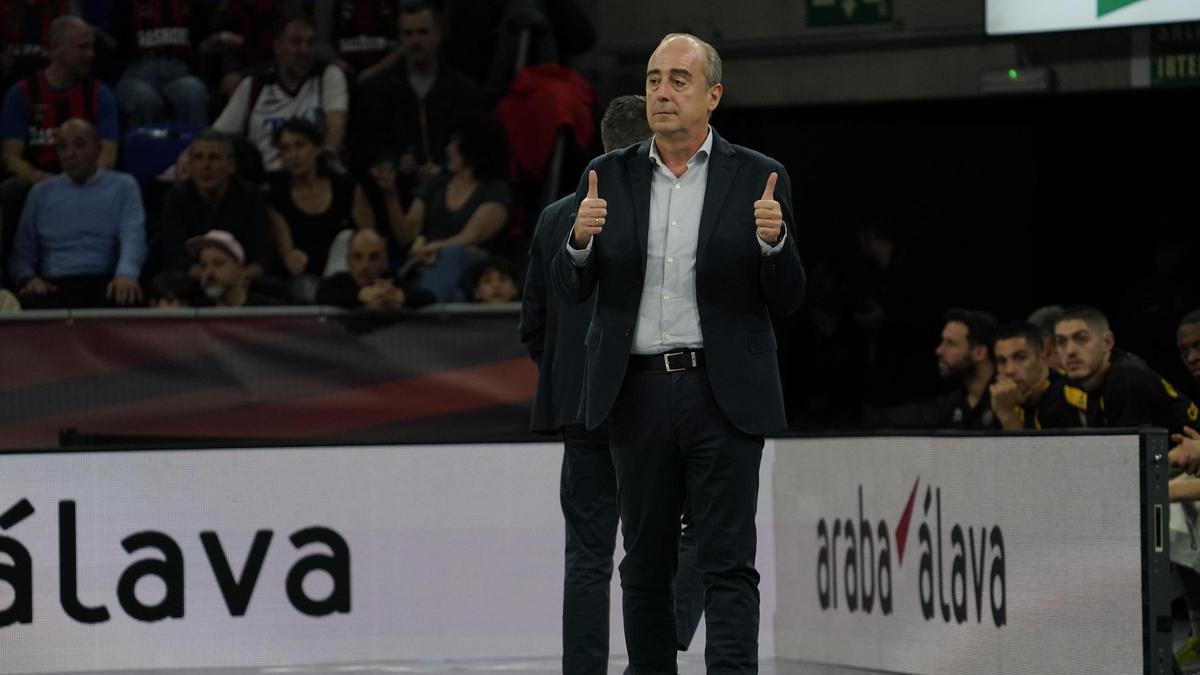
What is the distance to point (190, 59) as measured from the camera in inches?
489

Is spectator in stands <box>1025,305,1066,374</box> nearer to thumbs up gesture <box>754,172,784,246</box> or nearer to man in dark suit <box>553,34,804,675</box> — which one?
man in dark suit <box>553,34,804,675</box>

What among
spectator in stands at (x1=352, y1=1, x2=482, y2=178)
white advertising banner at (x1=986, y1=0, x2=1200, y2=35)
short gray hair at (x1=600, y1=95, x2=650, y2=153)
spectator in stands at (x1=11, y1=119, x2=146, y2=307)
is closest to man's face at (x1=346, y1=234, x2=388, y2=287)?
spectator in stands at (x1=11, y1=119, x2=146, y2=307)

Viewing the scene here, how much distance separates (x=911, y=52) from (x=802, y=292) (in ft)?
25.4

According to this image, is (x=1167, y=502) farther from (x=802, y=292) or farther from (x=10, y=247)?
(x=10, y=247)

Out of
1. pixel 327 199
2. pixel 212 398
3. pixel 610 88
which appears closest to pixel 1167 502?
pixel 212 398

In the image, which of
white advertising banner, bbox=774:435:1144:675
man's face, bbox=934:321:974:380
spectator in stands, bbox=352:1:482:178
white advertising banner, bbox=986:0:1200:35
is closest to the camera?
white advertising banner, bbox=774:435:1144:675

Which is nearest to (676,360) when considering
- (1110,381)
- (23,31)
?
(1110,381)

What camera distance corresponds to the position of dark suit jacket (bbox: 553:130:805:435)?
528 centimetres

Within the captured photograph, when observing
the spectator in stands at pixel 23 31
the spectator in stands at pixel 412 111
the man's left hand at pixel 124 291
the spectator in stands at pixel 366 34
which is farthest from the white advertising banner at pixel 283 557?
the spectator in stands at pixel 23 31

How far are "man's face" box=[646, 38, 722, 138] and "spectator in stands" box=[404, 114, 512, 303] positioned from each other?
5163 mm

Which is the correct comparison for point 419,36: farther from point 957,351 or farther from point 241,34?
point 957,351

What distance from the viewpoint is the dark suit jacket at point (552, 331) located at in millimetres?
6254

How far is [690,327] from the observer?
17.5 ft

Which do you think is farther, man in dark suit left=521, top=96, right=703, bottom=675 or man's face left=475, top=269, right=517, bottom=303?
man's face left=475, top=269, right=517, bottom=303
